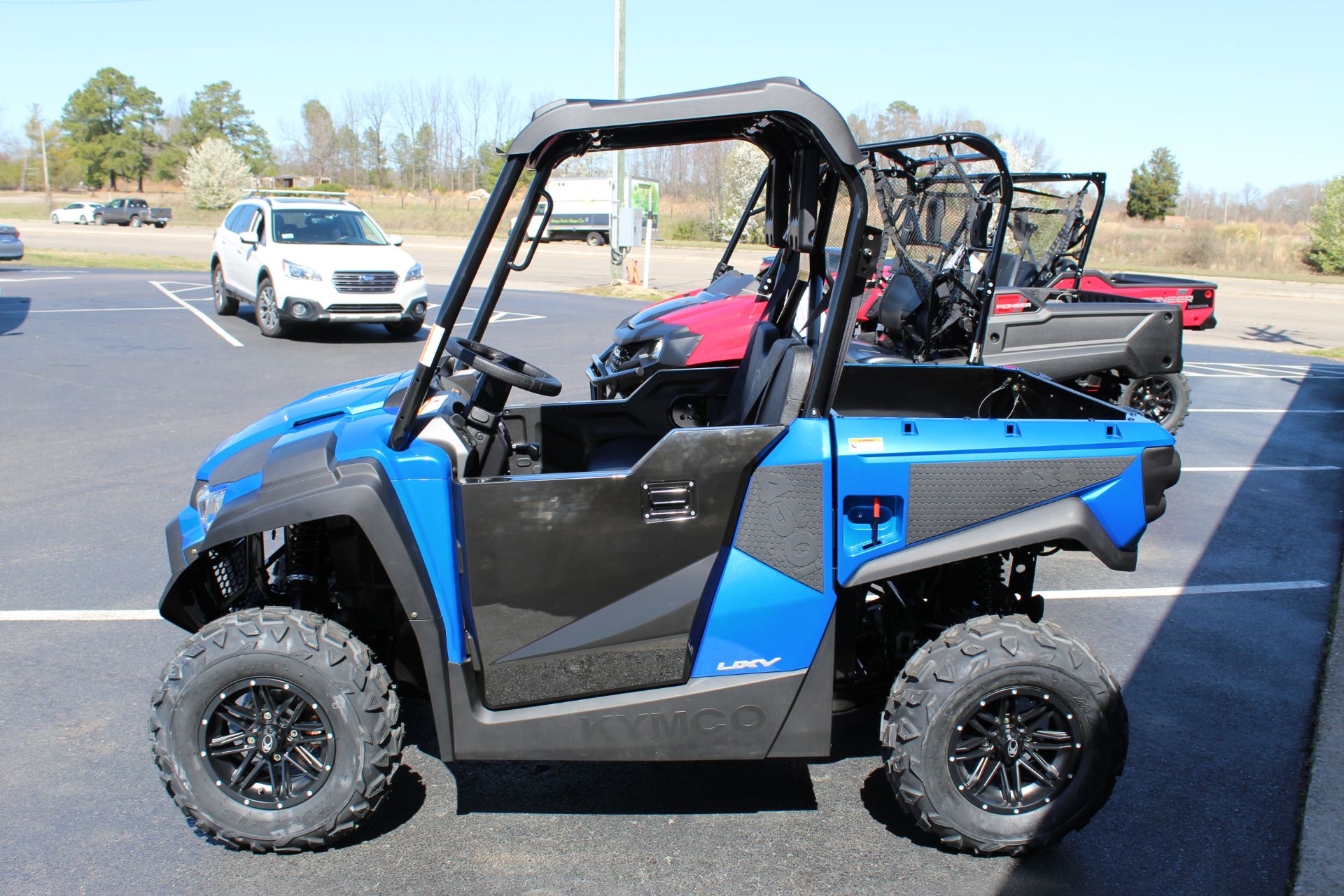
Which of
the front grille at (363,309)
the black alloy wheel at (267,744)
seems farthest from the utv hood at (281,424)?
the front grille at (363,309)

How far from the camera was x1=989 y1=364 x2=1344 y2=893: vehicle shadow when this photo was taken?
10.1 ft

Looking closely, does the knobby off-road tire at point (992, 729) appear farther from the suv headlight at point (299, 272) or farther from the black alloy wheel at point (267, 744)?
the suv headlight at point (299, 272)

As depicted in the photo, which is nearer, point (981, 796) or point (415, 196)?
point (981, 796)

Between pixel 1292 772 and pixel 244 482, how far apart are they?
3745mm

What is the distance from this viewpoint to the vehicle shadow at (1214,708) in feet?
10.1

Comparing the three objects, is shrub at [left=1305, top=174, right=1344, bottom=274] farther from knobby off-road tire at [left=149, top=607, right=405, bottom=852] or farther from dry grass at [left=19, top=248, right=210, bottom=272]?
knobby off-road tire at [left=149, top=607, right=405, bottom=852]

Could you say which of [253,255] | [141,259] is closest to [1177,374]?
[253,255]

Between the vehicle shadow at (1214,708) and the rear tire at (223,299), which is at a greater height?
the rear tire at (223,299)

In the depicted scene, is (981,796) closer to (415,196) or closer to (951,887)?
(951,887)

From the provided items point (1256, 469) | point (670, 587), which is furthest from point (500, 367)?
point (1256, 469)

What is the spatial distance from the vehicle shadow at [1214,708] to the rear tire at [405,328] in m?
9.86

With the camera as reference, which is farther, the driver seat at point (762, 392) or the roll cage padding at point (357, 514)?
the driver seat at point (762, 392)

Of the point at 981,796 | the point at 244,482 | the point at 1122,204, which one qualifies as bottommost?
the point at 981,796

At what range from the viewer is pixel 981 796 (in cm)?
311
